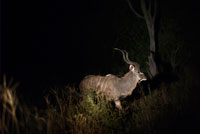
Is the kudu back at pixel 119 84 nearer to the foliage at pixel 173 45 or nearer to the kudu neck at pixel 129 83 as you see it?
the kudu neck at pixel 129 83

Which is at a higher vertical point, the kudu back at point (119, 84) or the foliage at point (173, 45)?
the foliage at point (173, 45)

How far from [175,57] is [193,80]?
3561mm

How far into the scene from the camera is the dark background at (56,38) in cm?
1308

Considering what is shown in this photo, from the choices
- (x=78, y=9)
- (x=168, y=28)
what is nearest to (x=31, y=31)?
(x=78, y=9)

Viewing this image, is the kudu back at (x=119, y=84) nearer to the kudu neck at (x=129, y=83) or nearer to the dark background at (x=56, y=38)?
the kudu neck at (x=129, y=83)

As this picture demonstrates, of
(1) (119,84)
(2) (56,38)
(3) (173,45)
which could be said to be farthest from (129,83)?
(2) (56,38)

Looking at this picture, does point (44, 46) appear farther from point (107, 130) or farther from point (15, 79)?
point (107, 130)

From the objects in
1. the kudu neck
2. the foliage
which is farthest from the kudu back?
the foliage

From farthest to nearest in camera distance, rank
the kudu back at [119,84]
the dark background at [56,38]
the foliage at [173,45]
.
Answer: the dark background at [56,38] < the foliage at [173,45] < the kudu back at [119,84]

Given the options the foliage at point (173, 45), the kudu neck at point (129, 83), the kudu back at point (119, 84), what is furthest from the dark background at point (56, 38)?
the kudu neck at point (129, 83)

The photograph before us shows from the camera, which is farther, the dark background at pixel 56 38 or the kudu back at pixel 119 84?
the dark background at pixel 56 38

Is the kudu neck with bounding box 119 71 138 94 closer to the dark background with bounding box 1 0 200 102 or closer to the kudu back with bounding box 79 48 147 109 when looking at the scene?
the kudu back with bounding box 79 48 147 109

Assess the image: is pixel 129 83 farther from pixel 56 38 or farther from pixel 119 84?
pixel 56 38

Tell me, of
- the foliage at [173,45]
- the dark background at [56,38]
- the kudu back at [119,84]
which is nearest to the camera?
the kudu back at [119,84]
